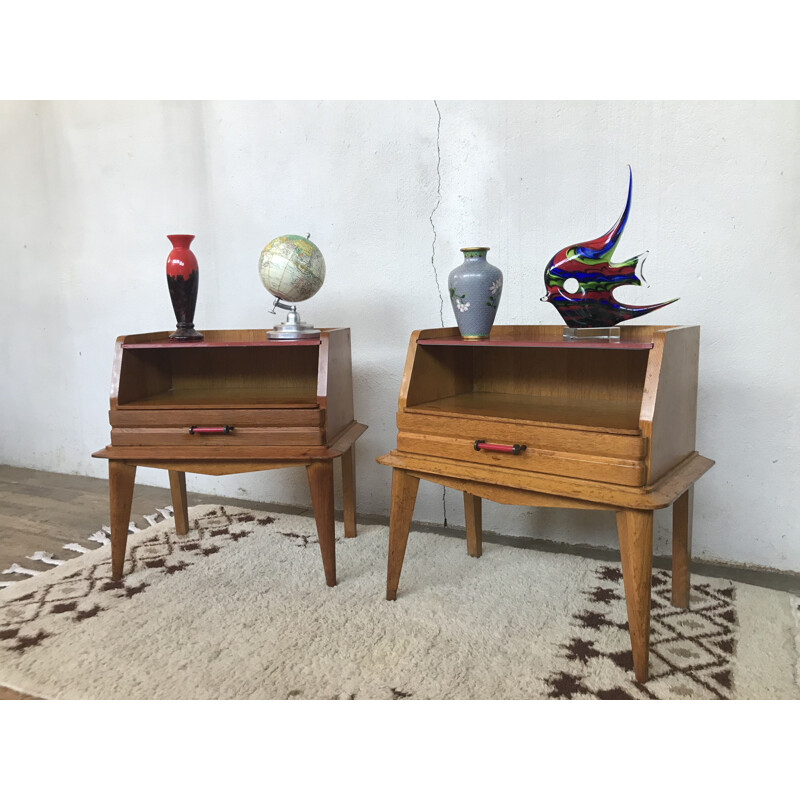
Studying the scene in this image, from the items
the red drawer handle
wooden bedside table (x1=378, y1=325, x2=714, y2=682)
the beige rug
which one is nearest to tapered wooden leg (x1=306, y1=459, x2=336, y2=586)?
the beige rug

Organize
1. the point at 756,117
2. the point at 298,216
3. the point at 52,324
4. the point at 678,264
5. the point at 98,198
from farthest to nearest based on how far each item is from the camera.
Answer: the point at 52,324
the point at 98,198
the point at 298,216
the point at 678,264
the point at 756,117

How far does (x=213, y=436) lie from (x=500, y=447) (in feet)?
3.28

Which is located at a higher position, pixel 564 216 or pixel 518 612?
pixel 564 216

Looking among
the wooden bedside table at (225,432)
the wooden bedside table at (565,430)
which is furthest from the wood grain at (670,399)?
the wooden bedside table at (225,432)

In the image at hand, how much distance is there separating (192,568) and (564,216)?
6.36 feet

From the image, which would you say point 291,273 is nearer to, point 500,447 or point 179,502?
point 500,447

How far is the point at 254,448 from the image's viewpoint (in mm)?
2260

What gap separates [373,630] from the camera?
199 cm

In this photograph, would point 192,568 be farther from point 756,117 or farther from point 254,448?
point 756,117

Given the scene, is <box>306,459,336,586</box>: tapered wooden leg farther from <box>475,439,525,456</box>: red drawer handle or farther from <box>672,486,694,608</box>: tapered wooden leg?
<box>672,486,694,608</box>: tapered wooden leg

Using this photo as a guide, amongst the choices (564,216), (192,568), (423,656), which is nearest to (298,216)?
(564,216)

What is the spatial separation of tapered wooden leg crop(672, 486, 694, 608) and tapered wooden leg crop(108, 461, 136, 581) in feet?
5.95

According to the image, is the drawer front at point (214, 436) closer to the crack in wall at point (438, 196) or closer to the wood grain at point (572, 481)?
the wood grain at point (572, 481)

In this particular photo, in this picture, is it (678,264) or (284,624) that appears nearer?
(284,624)
